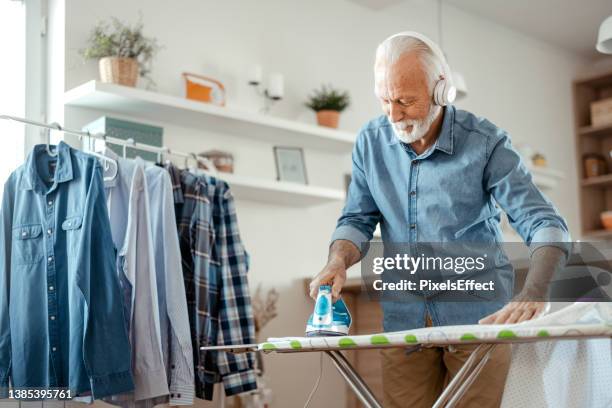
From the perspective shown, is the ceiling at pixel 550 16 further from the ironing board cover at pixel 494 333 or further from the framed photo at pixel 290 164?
the ironing board cover at pixel 494 333

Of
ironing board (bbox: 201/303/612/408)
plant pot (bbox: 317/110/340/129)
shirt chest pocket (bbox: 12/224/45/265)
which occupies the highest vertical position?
plant pot (bbox: 317/110/340/129)

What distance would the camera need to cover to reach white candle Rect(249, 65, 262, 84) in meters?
3.93

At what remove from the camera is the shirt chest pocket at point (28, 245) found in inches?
101

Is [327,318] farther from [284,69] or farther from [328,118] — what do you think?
[284,69]

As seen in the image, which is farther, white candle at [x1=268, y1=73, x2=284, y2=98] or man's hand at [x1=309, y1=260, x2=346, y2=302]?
white candle at [x1=268, y1=73, x2=284, y2=98]

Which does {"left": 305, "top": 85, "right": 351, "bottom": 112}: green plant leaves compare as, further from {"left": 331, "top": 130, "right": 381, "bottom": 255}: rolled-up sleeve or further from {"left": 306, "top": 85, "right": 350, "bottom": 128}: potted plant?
{"left": 331, "top": 130, "right": 381, "bottom": 255}: rolled-up sleeve

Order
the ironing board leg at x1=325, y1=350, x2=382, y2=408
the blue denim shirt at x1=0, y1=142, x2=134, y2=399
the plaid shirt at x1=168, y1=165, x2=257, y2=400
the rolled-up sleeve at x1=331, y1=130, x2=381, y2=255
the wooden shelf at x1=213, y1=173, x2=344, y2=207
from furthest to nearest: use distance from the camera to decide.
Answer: the wooden shelf at x1=213, y1=173, x2=344, y2=207 < the plaid shirt at x1=168, y1=165, x2=257, y2=400 < the blue denim shirt at x1=0, y1=142, x2=134, y2=399 < the rolled-up sleeve at x1=331, y1=130, x2=381, y2=255 < the ironing board leg at x1=325, y1=350, x2=382, y2=408

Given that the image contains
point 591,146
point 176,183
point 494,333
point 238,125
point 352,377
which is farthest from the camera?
point 591,146

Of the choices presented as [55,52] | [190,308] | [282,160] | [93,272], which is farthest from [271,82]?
[93,272]

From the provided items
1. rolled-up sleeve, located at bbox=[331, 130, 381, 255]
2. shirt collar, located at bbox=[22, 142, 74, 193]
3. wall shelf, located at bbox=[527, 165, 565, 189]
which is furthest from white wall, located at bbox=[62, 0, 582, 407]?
rolled-up sleeve, located at bbox=[331, 130, 381, 255]

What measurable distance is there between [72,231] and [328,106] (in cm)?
192

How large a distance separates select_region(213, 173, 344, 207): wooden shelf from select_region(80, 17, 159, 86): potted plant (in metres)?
0.57

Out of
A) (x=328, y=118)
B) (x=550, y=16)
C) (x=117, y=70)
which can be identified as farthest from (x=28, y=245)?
(x=550, y=16)

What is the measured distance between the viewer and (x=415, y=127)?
6.79 ft
